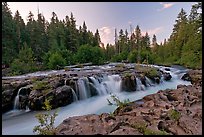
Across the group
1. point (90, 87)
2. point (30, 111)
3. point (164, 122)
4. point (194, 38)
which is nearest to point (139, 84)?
point (90, 87)

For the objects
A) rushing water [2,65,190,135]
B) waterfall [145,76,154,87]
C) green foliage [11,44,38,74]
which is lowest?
rushing water [2,65,190,135]

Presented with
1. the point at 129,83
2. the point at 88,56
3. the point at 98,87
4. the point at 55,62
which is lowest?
the point at 98,87

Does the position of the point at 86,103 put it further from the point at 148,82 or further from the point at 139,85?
the point at 148,82

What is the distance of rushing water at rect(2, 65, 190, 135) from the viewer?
7.60m

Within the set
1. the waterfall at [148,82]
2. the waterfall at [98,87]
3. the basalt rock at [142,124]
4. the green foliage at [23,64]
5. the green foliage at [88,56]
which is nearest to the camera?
the basalt rock at [142,124]

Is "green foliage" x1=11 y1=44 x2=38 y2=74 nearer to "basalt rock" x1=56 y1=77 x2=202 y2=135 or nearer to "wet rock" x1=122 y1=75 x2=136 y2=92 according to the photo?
"wet rock" x1=122 y1=75 x2=136 y2=92

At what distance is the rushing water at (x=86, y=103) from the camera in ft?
24.9

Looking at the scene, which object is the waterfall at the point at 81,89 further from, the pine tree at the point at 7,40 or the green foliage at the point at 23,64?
the pine tree at the point at 7,40

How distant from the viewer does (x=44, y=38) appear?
3497 cm

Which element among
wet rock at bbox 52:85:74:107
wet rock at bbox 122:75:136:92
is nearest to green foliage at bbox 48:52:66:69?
wet rock at bbox 122:75:136:92

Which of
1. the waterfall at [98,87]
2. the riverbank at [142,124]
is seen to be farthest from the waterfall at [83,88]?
the riverbank at [142,124]

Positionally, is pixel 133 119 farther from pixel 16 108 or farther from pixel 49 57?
pixel 49 57

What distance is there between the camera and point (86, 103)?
10.4 metres

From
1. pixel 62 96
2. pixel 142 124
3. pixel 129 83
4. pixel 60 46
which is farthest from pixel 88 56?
pixel 142 124
